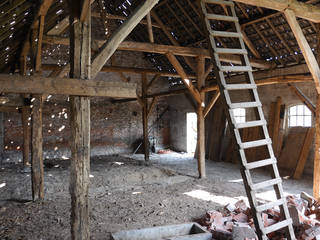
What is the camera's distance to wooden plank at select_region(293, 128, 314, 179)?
8.77 metres

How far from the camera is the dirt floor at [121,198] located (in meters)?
4.80

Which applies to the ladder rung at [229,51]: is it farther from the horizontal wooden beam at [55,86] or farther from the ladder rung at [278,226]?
the ladder rung at [278,226]

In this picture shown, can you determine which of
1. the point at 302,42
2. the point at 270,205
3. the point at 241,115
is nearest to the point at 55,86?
the point at 270,205

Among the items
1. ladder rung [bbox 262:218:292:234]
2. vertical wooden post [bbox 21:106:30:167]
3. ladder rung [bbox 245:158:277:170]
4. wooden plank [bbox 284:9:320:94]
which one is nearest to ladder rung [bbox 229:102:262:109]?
ladder rung [bbox 245:158:277:170]

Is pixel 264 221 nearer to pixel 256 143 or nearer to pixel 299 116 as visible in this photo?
pixel 256 143

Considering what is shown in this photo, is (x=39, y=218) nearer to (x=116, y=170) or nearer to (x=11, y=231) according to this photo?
(x=11, y=231)

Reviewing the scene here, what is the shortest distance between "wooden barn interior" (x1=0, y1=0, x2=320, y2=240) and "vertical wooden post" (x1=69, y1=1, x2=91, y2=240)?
0.5 inches

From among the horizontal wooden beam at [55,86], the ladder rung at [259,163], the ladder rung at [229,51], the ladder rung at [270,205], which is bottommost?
the ladder rung at [270,205]

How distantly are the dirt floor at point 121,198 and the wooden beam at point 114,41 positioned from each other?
106 inches

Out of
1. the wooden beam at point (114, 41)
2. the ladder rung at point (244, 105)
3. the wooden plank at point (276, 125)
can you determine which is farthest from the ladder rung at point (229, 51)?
the wooden plank at point (276, 125)

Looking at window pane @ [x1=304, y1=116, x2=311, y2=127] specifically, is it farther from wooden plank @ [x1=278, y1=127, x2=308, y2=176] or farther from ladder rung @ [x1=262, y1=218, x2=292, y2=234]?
ladder rung @ [x1=262, y1=218, x2=292, y2=234]

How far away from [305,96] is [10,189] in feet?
28.5

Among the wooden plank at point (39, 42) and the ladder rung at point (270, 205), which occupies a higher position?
the wooden plank at point (39, 42)

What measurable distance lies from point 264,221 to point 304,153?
18.7ft
